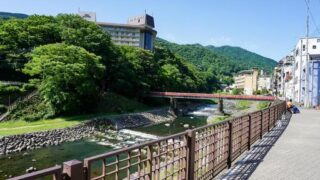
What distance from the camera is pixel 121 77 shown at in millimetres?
50312

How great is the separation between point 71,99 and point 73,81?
2.47 meters

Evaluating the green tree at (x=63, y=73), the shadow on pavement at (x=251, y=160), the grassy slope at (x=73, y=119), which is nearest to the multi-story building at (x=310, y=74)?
the grassy slope at (x=73, y=119)

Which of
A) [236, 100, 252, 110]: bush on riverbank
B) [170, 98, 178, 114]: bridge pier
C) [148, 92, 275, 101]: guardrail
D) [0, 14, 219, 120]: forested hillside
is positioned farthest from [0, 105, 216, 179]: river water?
[236, 100, 252, 110]: bush on riverbank

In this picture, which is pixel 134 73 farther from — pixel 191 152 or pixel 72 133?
pixel 191 152

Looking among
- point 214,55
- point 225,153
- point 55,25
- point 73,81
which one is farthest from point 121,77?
point 214,55

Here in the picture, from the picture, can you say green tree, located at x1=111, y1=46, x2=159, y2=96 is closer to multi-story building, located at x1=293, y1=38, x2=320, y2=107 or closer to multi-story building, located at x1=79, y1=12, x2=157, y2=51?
multi-story building, located at x1=293, y1=38, x2=320, y2=107

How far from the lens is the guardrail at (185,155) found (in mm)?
3304

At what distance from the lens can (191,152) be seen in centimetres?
580

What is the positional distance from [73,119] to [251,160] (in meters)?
28.9

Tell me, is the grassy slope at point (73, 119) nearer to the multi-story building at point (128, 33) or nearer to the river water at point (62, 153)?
the river water at point (62, 153)

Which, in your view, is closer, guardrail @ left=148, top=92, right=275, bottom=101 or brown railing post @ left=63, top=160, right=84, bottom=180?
brown railing post @ left=63, top=160, right=84, bottom=180

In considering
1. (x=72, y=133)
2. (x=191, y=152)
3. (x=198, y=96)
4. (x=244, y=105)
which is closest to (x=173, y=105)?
(x=198, y=96)

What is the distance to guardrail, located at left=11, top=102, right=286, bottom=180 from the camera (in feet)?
10.8

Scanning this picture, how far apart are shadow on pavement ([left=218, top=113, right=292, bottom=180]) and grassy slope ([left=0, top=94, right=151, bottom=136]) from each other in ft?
69.6
